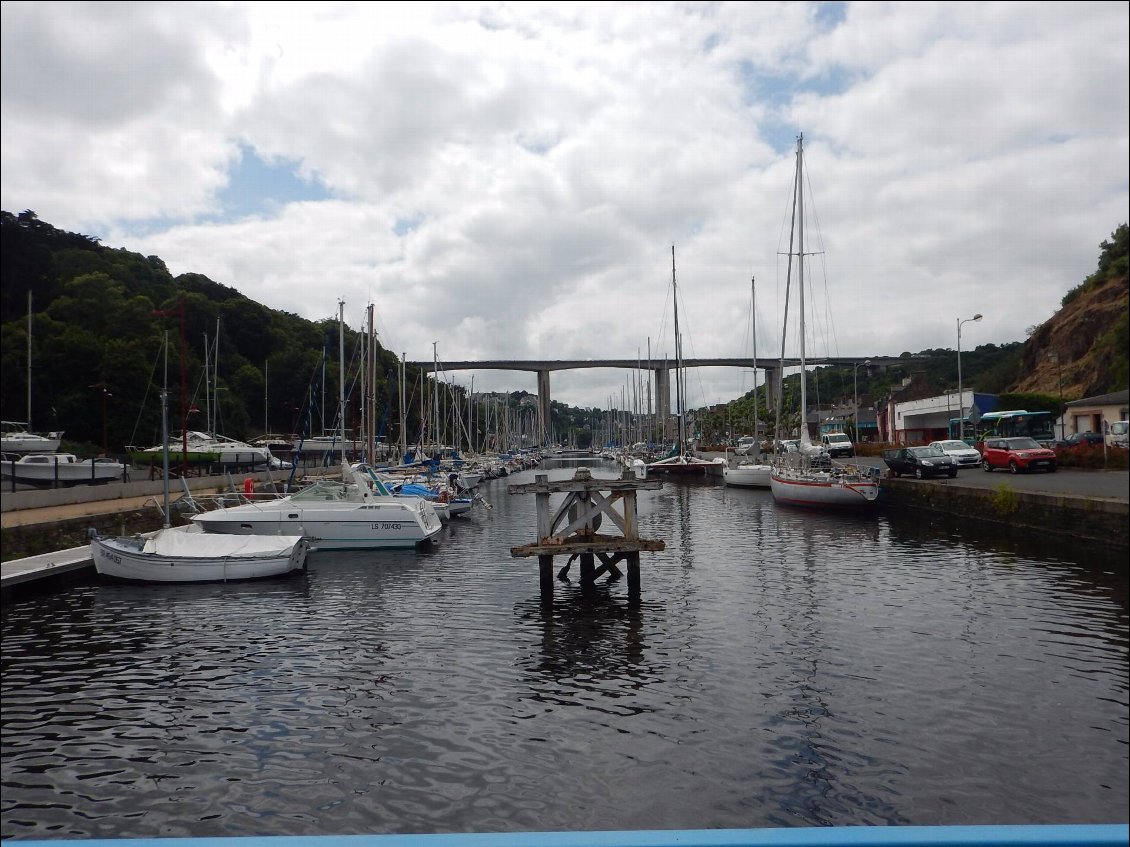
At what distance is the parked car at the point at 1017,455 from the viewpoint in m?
30.3

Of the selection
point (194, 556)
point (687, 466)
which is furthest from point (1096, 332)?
point (687, 466)

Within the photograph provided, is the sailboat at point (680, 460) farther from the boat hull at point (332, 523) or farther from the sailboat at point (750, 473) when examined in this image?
the boat hull at point (332, 523)

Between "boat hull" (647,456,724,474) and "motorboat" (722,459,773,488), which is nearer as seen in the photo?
"motorboat" (722,459,773,488)

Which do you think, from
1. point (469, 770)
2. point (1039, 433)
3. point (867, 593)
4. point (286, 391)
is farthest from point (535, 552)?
point (286, 391)

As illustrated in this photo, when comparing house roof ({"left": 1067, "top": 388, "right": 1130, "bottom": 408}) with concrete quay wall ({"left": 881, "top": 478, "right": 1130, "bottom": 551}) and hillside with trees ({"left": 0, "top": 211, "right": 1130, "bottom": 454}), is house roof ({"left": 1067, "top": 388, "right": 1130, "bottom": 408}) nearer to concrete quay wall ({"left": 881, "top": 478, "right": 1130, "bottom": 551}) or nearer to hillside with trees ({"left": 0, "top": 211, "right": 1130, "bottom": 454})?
hillside with trees ({"left": 0, "top": 211, "right": 1130, "bottom": 454})

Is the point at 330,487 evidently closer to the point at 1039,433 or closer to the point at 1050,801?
the point at 1050,801

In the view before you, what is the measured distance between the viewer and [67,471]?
2816 centimetres

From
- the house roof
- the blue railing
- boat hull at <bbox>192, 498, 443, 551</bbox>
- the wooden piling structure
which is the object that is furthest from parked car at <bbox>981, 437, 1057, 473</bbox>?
the blue railing

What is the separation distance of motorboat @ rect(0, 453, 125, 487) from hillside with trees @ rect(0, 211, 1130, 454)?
3.09 ft

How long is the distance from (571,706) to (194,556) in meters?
13.1

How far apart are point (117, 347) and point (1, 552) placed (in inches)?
761

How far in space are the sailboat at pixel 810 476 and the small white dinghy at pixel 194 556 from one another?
21.1 metres

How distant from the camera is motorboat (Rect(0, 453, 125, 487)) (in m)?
23.9

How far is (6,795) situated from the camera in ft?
26.2
